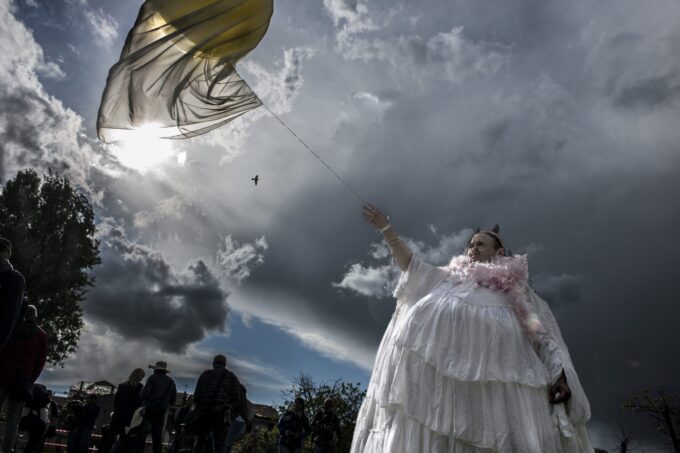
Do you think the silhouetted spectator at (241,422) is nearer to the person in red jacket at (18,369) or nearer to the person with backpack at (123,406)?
the person with backpack at (123,406)

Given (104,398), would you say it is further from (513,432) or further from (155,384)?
(513,432)

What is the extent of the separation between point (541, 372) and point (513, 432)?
452 millimetres

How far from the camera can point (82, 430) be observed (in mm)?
8461

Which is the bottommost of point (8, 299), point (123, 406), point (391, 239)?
point (123, 406)

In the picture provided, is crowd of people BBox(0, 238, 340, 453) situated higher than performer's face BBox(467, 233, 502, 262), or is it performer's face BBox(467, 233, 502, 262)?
performer's face BBox(467, 233, 502, 262)

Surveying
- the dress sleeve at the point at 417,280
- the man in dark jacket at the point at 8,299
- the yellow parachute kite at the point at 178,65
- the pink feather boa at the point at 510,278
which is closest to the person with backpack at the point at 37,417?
the man in dark jacket at the point at 8,299

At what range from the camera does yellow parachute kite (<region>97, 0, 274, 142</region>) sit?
3820mm

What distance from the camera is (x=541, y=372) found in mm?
2916

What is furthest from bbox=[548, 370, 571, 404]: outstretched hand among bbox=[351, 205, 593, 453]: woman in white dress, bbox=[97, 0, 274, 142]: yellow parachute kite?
bbox=[97, 0, 274, 142]: yellow parachute kite

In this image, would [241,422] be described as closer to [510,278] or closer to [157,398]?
[157,398]

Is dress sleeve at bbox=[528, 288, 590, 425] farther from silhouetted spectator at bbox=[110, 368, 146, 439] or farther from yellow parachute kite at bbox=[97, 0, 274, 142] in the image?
silhouetted spectator at bbox=[110, 368, 146, 439]

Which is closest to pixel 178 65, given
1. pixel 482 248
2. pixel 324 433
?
pixel 482 248

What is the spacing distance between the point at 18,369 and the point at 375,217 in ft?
13.4

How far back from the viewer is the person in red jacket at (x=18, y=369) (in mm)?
4914
